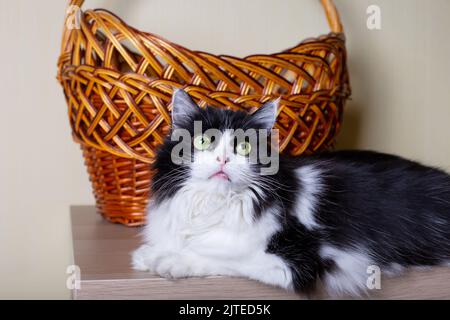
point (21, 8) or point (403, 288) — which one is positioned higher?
point (21, 8)

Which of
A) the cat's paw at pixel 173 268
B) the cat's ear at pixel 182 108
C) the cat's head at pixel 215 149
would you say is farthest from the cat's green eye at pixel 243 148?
the cat's paw at pixel 173 268

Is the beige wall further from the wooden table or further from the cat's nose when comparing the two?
the cat's nose

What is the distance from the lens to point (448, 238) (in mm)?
1162

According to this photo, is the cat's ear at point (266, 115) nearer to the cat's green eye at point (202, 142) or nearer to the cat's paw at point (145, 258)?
the cat's green eye at point (202, 142)

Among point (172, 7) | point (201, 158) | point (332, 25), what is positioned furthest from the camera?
point (172, 7)

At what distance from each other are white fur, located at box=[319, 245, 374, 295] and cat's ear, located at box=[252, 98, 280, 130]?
258 millimetres

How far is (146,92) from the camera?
3.99 ft

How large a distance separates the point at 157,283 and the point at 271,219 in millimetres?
236

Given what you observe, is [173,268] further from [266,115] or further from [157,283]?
[266,115]

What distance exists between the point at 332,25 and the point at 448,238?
732mm

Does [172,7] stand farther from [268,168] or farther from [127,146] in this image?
[268,168]

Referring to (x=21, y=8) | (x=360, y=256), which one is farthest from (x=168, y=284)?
(x=21, y=8)

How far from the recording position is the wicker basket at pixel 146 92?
4.03 ft

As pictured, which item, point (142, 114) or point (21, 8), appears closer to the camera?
point (142, 114)
